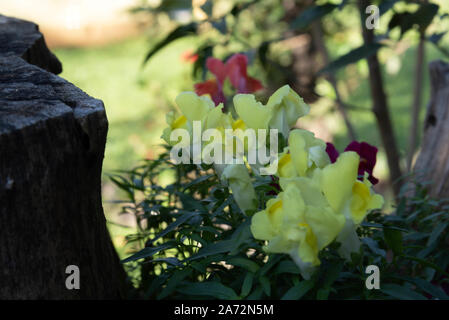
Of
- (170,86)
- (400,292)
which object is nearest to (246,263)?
(400,292)

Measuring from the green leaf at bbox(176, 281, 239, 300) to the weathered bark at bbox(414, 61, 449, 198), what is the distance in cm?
80

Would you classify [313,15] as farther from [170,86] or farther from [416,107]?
[170,86]

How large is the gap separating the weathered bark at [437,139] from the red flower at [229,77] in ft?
1.62

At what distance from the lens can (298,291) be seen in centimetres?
78

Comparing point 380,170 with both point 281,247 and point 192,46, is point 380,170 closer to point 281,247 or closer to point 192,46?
point 192,46

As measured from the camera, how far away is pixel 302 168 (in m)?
0.80

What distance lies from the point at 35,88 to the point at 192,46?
14.0 feet

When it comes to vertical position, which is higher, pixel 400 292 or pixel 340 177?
pixel 340 177

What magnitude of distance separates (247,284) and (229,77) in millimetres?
672

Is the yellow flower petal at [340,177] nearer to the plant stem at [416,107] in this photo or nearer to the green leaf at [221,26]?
the green leaf at [221,26]

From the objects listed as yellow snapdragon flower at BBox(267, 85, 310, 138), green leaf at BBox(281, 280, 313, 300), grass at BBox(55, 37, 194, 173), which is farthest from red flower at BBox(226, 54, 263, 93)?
grass at BBox(55, 37, 194, 173)

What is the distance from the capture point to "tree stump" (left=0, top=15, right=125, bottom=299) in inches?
30.9

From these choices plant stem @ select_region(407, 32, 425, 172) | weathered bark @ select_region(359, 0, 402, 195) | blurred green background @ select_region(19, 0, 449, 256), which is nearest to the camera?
weathered bark @ select_region(359, 0, 402, 195)

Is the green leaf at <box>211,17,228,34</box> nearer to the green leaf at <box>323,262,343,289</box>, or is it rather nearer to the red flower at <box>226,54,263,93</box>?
the red flower at <box>226,54,263,93</box>
